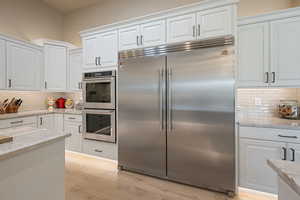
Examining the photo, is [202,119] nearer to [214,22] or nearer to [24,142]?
[214,22]

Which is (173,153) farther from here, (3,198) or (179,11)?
(179,11)

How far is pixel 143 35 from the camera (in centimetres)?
254

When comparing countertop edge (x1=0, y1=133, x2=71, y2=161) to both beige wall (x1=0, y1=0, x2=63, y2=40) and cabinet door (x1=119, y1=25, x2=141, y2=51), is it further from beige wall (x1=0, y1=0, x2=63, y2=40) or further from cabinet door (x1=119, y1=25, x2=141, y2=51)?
beige wall (x1=0, y1=0, x2=63, y2=40)

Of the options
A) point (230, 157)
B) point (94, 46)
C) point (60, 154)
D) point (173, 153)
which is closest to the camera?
point (60, 154)

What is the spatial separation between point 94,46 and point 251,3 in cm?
281

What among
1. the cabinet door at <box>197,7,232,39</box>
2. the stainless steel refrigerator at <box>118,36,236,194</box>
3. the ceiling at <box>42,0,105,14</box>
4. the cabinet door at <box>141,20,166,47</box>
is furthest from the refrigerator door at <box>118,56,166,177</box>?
the ceiling at <box>42,0,105,14</box>

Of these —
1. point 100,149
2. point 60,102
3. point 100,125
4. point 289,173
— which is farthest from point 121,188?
point 60,102

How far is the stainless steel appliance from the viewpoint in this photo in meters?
2.80

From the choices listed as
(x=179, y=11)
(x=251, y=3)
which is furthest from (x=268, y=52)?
(x=179, y=11)

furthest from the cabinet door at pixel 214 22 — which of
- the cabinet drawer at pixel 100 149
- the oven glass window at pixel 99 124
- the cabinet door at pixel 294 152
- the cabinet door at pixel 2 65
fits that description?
the cabinet door at pixel 2 65

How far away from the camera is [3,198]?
0.84m

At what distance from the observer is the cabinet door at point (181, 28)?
2.21 m

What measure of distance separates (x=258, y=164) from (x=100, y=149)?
2500 mm

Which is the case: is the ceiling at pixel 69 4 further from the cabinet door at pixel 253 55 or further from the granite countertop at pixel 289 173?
the granite countertop at pixel 289 173
